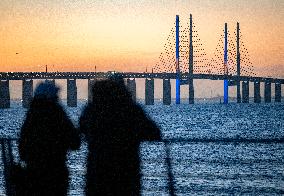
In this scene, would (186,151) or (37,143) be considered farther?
(186,151)

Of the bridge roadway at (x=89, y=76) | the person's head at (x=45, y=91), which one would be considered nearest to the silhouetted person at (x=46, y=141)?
the person's head at (x=45, y=91)

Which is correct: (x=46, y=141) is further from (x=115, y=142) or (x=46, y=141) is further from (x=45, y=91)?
(x=115, y=142)

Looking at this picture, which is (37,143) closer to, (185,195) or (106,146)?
(106,146)

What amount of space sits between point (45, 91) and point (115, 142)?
55 cm

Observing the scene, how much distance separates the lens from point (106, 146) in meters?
2.88

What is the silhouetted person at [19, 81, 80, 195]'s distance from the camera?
294 cm

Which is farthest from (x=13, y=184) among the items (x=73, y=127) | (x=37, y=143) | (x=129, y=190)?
(x=129, y=190)

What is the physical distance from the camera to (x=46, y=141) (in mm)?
2975

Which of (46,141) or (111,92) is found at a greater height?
(111,92)

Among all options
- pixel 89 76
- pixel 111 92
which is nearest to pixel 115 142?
pixel 111 92

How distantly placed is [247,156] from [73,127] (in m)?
14.2

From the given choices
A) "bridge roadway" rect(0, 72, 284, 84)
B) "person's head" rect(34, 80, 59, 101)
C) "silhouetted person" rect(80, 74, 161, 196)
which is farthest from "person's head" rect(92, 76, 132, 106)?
"bridge roadway" rect(0, 72, 284, 84)

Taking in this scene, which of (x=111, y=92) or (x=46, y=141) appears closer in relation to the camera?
(x=111, y=92)

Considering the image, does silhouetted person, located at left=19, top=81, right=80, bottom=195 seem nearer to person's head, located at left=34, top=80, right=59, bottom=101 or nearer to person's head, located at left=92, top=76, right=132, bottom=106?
person's head, located at left=34, top=80, right=59, bottom=101
